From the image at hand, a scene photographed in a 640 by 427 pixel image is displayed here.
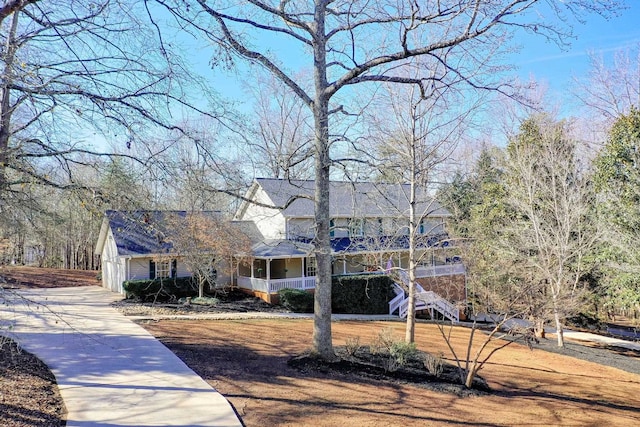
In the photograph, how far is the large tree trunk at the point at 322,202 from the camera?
886 cm

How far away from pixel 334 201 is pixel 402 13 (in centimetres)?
1456

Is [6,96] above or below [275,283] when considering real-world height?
above

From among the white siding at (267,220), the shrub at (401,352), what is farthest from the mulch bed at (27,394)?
the white siding at (267,220)

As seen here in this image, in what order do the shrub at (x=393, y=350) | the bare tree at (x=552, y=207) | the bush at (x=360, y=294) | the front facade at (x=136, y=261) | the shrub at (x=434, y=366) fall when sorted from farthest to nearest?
the front facade at (x=136, y=261) → the bush at (x=360, y=294) → the bare tree at (x=552, y=207) → the shrub at (x=393, y=350) → the shrub at (x=434, y=366)

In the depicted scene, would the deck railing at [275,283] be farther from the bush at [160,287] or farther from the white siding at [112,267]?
the white siding at [112,267]

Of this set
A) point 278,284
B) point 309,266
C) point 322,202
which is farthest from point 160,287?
point 322,202

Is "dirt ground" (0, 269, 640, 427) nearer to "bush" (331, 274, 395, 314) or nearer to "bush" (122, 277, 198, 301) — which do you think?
"bush" (122, 277, 198, 301)

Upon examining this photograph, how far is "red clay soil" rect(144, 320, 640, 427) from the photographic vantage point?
245 inches

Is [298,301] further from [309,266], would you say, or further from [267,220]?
[267,220]

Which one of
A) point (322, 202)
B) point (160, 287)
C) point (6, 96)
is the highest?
point (6, 96)

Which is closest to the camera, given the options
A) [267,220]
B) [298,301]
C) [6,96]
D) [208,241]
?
[6,96]

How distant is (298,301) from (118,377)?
1181cm

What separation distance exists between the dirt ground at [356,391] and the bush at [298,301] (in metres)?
6.30

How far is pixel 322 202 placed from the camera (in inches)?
359
